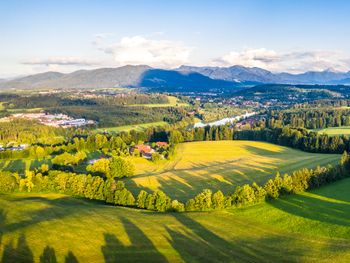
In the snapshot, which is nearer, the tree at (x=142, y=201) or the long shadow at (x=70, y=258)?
the long shadow at (x=70, y=258)

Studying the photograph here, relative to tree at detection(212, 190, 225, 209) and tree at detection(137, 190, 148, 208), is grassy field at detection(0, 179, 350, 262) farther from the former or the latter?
tree at detection(137, 190, 148, 208)

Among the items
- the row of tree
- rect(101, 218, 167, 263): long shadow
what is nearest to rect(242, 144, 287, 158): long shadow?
the row of tree

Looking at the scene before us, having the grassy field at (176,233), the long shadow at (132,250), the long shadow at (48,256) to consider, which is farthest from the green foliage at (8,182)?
the long shadow at (48,256)

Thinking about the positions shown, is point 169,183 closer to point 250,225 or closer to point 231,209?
point 231,209

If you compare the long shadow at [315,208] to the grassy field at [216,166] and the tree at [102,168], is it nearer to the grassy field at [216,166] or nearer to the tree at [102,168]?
the grassy field at [216,166]

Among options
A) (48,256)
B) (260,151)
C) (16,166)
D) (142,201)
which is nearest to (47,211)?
(142,201)

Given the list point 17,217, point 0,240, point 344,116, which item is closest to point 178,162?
point 17,217
